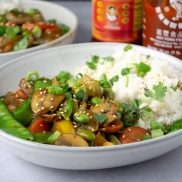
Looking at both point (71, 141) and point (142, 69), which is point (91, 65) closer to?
point (142, 69)

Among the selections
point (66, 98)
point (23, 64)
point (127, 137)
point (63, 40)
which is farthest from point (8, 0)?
point (127, 137)

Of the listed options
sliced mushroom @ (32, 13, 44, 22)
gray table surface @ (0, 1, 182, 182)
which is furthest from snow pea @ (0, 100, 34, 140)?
sliced mushroom @ (32, 13, 44, 22)

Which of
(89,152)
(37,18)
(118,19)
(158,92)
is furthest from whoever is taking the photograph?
(37,18)

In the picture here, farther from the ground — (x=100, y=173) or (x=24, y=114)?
(x=24, y=114)

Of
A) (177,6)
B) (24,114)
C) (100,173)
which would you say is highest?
(177,6)

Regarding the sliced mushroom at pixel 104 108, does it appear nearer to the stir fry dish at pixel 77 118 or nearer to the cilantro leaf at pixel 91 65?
the stir fry dish at pixel 77 118

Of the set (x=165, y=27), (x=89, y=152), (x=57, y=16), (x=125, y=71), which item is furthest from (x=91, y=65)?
(x=57, y=16)

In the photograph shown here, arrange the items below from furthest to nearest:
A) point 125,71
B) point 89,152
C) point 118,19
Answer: point 118,19 < point 125,71 < point 89,152

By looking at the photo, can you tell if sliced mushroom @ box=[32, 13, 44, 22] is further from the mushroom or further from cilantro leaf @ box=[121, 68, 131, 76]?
the mushroom
